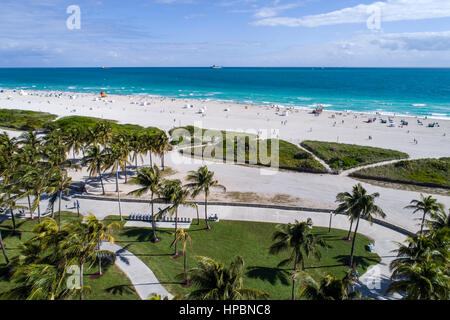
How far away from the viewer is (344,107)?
119500mm

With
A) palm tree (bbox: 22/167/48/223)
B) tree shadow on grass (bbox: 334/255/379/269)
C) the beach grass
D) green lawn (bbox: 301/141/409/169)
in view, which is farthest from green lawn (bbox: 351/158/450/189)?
the beach grass

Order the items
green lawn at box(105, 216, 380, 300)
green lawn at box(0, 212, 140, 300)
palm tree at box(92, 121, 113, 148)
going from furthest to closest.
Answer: palm tree at box(92, 121, 113, 148)
green lawn at box(105, 216, 380, 300)
green lawn at box(0, 212, 140, 300)

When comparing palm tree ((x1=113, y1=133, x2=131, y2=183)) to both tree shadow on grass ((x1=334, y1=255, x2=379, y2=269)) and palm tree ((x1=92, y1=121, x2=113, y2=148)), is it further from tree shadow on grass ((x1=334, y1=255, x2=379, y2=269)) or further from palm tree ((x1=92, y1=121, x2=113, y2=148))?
tree shadow on grass ((x1=334, y1=255, x2=379, y2=269))

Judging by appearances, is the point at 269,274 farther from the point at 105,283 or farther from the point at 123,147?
the point at 123,147

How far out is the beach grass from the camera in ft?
236

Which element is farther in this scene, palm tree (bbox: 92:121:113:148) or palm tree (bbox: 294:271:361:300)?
palm tree (bbox: 92:121:113:148)

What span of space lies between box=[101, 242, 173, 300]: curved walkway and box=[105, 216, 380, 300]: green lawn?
50 cm

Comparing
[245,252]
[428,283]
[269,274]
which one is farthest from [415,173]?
[428,283]

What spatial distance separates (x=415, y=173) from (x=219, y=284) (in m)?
46.6

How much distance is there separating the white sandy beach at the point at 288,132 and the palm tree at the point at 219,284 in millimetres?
24516

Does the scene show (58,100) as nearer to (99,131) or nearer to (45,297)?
(99,131)

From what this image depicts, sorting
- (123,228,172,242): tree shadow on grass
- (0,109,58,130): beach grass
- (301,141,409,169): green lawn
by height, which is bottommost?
(123,228,172,242): tree shadow on grass

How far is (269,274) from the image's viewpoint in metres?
24.5
